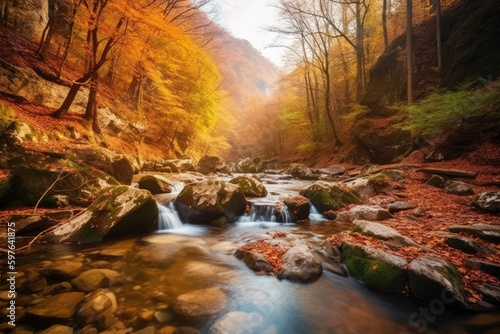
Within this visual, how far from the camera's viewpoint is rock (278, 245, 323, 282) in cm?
379

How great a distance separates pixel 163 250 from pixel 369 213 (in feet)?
18.5

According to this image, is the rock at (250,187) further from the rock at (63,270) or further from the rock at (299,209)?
the rock at (63,270)

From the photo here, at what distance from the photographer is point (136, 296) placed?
10.4ft

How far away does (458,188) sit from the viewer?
23.5ft

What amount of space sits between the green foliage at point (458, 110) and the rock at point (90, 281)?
12648 mm

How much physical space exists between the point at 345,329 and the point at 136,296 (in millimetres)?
2784

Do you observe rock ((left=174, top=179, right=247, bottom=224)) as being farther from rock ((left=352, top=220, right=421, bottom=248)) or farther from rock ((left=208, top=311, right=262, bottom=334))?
rock ((left=208, top=311, right=262, bottom=334))

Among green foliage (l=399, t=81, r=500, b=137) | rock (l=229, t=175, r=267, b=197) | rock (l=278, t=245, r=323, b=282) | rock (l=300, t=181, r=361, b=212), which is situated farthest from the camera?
rock (l=229, t=175, r=267, b=197)

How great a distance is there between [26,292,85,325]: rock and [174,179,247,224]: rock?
4017 millimetres

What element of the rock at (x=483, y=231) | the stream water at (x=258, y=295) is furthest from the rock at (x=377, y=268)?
the rock at (x=483, y=231)

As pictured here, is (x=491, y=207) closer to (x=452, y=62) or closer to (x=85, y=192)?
(x=85, y=192)

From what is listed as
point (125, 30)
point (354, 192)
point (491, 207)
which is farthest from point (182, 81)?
point (491, 207)

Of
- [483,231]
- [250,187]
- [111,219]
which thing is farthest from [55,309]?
[250,187]

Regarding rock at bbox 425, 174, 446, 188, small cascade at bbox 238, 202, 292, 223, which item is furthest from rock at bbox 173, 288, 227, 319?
rock at bbox 425, 174, 446, 188
